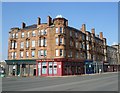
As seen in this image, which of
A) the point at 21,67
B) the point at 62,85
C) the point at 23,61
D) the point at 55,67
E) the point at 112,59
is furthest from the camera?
the point at 112,59

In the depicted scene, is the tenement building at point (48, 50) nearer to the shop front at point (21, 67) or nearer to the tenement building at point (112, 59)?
the shop front at point (21, 67)

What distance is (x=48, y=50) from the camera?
58.3 metres

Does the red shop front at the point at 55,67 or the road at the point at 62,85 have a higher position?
the red shop front at the point at 55,67

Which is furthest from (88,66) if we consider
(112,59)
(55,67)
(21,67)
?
(112,59)

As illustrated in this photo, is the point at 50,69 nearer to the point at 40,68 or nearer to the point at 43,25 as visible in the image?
the point at 40,68

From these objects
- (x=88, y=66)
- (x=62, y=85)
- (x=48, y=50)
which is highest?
(x=48, y=50)

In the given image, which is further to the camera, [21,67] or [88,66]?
[88,66]

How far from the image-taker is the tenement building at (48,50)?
57062mm

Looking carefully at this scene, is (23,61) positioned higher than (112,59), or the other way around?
(112,59)

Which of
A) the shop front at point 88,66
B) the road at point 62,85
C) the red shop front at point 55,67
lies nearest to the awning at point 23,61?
the red shop front at point 55,67

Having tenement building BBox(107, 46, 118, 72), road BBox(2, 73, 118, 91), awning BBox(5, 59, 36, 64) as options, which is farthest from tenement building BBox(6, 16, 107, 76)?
tenement building BBox(107, 46, 118, 72)

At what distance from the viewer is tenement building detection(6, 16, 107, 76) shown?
57.1m

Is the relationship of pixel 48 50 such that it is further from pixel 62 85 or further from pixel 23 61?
pixel 62 85

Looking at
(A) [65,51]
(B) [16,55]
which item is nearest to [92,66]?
(A) [65,51]
